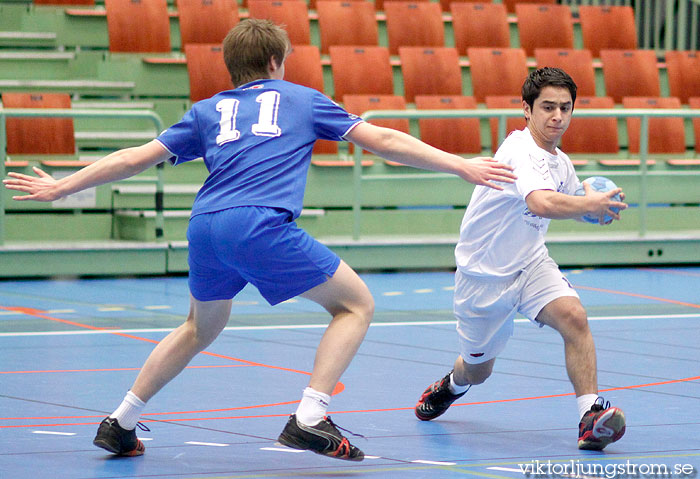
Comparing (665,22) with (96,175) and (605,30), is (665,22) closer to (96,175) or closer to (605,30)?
(605,30)

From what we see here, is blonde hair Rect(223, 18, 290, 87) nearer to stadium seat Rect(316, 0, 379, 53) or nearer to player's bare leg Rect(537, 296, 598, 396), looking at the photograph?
player's bare leg Rect(537, 296, 598, 396)

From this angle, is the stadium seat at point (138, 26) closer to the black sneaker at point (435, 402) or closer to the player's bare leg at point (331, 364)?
the black sneaker at point (435, 402)

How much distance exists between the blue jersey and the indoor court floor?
946 millimetres

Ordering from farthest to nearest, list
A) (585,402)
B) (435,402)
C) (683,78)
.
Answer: (683,78), (435,402), (585,402)

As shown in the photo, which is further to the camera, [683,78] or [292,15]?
[683,78]

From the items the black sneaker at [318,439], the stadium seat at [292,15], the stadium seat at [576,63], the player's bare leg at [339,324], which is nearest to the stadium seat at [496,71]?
the stadium seat at [576,63]

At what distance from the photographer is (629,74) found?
39.2 ft

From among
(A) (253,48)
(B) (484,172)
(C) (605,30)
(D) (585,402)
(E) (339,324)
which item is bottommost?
(D) (585,402)

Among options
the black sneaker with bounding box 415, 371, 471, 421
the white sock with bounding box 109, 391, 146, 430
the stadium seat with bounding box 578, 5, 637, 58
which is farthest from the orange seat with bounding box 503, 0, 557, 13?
the white sock with bounding box 109, 391, 146, 430

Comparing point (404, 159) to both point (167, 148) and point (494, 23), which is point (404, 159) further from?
point (494, 23)

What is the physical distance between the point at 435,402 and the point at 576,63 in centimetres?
754

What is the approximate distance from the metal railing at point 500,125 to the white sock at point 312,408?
5.72m

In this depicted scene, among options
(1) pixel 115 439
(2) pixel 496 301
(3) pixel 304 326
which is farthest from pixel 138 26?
(1) pixel 115 439

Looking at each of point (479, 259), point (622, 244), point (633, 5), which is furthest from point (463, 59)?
point (479, 259)
